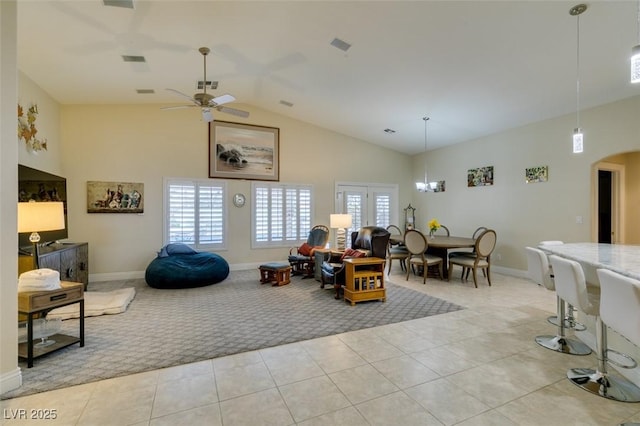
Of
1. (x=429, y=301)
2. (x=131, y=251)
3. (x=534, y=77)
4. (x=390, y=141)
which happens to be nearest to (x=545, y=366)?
(x=429, y=301)

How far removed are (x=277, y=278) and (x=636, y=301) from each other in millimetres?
4544

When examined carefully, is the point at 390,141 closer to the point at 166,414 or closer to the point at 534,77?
the point at 534,77

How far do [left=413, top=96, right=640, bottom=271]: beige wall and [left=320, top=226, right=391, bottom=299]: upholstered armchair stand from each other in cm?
314

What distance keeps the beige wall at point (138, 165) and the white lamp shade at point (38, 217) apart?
3328mm

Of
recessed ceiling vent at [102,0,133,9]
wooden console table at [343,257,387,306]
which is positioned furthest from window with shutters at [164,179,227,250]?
recessed ceiling vent at [102,0,133,9]

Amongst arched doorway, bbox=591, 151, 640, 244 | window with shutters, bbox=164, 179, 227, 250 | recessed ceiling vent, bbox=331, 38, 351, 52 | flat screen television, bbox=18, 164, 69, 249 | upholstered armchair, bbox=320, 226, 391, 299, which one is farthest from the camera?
window with shutters, bbox=164, 179, 227, 250

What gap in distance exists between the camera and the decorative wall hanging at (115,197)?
222 inches

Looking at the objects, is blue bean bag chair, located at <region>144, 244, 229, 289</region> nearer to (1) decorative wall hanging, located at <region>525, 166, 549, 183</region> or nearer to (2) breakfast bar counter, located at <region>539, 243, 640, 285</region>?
(2) breakfast bar counter, located at <region>539, 243, 640, 285</region>

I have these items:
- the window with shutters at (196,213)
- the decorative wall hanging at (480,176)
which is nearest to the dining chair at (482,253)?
the decorative wall hanging at (480,176)

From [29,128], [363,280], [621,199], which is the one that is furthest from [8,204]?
[621,199]

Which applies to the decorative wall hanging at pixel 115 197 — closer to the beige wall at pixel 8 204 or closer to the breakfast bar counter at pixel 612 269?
the beige wall at pixel 8 204

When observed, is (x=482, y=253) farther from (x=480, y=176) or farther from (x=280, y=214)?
(x=280, y=214)

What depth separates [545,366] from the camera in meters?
2.48

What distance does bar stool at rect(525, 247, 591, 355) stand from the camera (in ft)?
9.03
